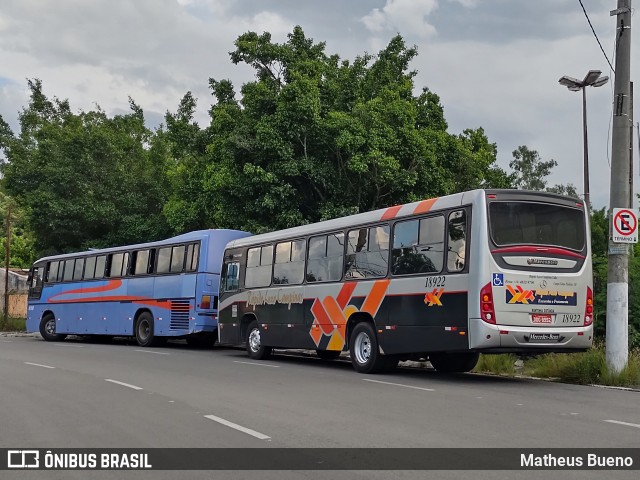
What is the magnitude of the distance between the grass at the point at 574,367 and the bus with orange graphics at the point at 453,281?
60 cm

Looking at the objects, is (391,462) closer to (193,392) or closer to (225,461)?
(225,461)

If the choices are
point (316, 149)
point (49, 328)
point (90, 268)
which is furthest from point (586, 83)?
point (49, 328)

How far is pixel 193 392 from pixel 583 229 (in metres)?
7.58

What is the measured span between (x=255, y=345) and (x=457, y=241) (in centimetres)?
817

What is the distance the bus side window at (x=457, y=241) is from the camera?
1345 cm

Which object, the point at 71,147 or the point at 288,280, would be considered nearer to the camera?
the point at 288,280

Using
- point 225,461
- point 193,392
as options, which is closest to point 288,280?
point 193,392

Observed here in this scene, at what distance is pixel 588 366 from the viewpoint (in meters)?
14.1

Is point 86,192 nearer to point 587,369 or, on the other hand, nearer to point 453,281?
point 453,281

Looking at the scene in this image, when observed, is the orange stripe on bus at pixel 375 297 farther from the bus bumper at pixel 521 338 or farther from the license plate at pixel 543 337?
the license plate at pixel 543 337

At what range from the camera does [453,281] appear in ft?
44.4

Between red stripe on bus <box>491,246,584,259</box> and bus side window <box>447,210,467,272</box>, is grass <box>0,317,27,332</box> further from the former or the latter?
red stripe on bus <box>491,246,584,259</box>

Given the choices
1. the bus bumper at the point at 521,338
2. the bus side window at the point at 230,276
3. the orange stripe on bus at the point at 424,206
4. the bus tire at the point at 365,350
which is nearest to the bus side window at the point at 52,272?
the bus side window at the point at 230,276

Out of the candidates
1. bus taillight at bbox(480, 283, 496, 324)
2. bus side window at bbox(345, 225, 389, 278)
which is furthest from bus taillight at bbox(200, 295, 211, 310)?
bus taillight at bbox(480, 283, 496, 324)
